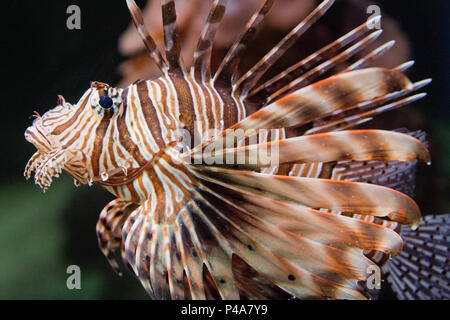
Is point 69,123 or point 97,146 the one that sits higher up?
point 69,123

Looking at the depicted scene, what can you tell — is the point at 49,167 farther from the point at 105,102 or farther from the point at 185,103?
the point at 185,103

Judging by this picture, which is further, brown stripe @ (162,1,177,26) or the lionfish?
brown stripe @ (162,1,177,26)

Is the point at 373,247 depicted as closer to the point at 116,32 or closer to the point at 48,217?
the point at 116,32

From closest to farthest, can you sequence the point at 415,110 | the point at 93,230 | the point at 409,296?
the point at 415,110
the point at 409,296
the point at 93,230

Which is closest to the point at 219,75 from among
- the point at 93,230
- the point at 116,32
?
the point at 116,32

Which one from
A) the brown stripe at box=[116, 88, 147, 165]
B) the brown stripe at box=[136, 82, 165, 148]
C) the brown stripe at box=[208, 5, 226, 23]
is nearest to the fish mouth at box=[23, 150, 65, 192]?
the brown stripe at box=[116, 88, 147, 165]

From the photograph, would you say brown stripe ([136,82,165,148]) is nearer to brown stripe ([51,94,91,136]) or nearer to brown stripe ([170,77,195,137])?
brown stripe ([170,77,195,137])

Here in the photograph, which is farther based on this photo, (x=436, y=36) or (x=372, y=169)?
(x=372, y=169)

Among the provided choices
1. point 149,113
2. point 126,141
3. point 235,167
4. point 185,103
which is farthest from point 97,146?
point 235,167
